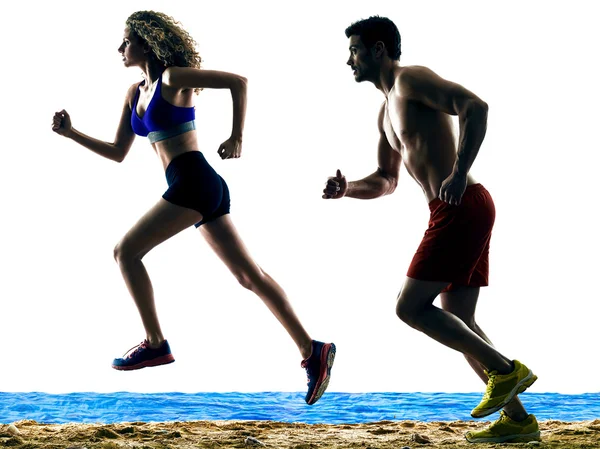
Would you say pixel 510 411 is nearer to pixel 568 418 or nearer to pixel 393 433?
pixel 393 433

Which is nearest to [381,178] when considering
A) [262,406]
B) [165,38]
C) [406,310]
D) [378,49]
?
[378,49]

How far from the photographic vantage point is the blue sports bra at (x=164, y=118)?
368 centimetres

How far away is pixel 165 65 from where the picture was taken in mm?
3781

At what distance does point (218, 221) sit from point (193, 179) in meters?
0.23

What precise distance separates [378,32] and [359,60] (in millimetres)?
133

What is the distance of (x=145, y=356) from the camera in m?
3.77

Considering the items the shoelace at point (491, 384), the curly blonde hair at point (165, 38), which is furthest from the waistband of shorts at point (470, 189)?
the curly blonde hair at point (165, 38)

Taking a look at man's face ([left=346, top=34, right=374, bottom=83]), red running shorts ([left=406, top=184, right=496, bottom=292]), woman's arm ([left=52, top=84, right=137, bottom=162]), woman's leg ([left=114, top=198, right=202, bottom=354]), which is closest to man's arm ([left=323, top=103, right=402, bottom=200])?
man's face ([left=346, top=34, right=374, bottom=83])

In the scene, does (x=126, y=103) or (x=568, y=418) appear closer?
(x=126, y=103)

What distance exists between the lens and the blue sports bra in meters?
3.68

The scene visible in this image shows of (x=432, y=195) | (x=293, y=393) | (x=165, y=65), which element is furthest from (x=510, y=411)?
(x=293, y=393)

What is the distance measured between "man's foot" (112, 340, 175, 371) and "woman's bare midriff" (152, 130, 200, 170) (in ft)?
2.65

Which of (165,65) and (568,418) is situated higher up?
(165,65)

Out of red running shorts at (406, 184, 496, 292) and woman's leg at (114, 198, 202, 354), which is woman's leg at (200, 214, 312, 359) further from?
red running shorts at (406, 184, 496, 292)
